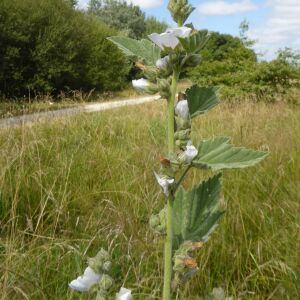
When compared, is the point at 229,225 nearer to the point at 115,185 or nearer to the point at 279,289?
the point at 279,289

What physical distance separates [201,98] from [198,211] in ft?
0.60

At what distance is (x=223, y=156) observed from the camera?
64 cm

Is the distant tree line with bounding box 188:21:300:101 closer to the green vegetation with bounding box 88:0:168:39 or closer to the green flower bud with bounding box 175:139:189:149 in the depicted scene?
the green flower bud with bounding box 175:139:189:149

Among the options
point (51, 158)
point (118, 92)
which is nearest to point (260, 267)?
point (51, 158)

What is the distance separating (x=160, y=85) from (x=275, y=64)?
826cm

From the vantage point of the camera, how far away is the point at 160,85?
0.63 metres

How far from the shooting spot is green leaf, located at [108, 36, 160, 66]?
27.0 inches

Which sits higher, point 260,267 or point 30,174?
point 30,174

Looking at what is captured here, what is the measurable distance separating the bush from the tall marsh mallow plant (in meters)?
9.82

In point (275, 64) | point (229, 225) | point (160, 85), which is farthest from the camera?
point (275, 64)

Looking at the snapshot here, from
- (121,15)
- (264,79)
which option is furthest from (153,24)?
(264,79)

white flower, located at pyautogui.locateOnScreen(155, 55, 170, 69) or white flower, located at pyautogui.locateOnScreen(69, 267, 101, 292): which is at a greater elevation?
white flower, located at pyautogui.locateOnScreen(155, 55, 170, 69)

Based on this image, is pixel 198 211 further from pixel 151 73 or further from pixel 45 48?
pixel 45 48

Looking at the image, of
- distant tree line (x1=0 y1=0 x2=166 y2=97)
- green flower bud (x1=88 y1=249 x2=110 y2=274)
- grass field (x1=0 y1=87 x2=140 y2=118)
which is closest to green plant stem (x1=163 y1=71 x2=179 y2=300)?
green flower bud (x1=88 y1=249 x2=110 y2=274)
